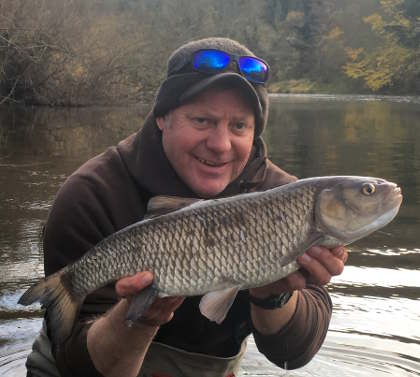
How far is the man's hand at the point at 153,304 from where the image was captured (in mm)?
2236

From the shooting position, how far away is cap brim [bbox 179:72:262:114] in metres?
2.79

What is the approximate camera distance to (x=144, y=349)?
2.64m

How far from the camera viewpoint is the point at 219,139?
2.79 meters

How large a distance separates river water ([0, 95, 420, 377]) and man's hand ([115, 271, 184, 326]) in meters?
1.30

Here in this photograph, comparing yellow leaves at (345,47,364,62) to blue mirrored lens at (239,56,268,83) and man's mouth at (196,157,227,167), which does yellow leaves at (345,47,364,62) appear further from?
man's mouth at (196,157,227,167)

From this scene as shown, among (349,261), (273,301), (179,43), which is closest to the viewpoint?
(273,301)

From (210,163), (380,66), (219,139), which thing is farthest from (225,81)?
(380,66)

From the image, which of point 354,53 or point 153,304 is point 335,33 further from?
point 153,304

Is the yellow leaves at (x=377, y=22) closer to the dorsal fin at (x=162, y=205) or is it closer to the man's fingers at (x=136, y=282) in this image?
the dorsal fin at (x=162, y=205)

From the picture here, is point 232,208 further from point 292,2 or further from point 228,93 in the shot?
point 292,2

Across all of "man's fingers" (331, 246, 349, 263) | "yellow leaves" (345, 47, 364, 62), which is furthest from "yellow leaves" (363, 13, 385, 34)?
"man's fingers" (331, 246, 349, 263)

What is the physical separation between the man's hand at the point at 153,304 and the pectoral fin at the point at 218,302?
0.53 feet

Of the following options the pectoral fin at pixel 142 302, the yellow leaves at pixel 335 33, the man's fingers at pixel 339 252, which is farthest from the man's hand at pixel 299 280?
the yellow leaves at pixel 335 33

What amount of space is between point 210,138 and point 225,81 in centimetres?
26
